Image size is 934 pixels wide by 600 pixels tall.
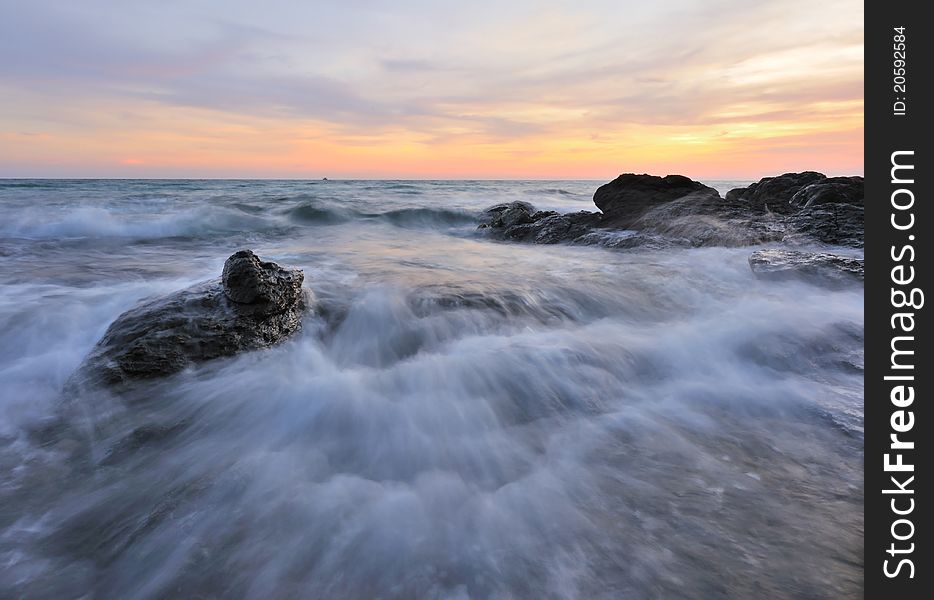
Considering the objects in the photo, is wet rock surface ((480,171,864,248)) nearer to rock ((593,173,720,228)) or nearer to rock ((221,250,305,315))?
rock ((593,173,720,228))

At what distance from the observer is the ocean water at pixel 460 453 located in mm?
2439

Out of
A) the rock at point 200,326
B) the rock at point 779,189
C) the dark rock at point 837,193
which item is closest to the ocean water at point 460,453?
the rock at point 200,326

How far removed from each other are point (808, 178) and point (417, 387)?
15.5m

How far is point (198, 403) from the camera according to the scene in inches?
161

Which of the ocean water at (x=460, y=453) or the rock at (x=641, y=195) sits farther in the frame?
the rock at (x=641, y=195)

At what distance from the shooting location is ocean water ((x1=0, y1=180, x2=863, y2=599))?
96.0 inches

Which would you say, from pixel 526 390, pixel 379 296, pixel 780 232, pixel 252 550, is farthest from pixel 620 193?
pixel 252 550

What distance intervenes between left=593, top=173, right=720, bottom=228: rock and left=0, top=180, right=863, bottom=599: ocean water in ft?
19.6

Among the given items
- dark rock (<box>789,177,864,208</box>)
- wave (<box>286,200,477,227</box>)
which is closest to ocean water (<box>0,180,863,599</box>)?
dark rock (<box>789,177,864,208</box>)

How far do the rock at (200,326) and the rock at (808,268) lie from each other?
22.9 ft

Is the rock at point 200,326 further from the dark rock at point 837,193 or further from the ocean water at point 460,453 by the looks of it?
the dark rock at point 837,193

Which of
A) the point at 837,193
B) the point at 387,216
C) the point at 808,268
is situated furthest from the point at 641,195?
the point at 387,216

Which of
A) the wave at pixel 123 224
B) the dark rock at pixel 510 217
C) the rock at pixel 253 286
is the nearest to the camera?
the rock at pixel 253 286
